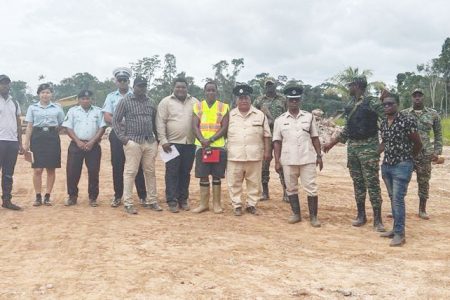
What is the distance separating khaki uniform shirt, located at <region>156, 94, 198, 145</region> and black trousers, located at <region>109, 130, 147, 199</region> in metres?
0.66

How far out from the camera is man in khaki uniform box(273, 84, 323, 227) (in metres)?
6.07

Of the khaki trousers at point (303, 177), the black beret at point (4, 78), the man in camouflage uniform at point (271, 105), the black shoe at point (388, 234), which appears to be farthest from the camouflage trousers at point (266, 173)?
the black beret at point (4, 78)

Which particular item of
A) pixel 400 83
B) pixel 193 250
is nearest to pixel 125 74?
pixel 193 250

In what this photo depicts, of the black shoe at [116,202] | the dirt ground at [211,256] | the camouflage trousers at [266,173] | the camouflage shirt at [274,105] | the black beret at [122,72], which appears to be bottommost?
the dirt ground at [211,256]

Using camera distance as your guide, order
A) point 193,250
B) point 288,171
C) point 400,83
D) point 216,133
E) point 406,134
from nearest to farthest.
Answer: point 193,250 < point 406,134 < point 288,171 < point 216,133 < point 400,83

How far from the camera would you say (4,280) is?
12.1 ft

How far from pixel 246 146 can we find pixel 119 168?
1957 millimetres

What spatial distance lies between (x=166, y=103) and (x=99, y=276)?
3455 millimetres

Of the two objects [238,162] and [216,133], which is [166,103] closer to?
[216,133]

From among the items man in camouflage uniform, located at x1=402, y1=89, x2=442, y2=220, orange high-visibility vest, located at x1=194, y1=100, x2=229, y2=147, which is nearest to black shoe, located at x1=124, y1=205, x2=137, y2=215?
orange high-visibility vest, located at x1=194, y1=100, x2=229, y2=147

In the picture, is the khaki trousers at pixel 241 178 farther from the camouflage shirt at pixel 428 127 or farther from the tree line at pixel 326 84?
the tree line at pixel 326 84

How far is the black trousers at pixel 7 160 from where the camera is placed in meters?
6.70

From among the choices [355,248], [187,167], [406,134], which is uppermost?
[406,134]

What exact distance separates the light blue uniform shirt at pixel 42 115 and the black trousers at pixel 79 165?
1.49ft
